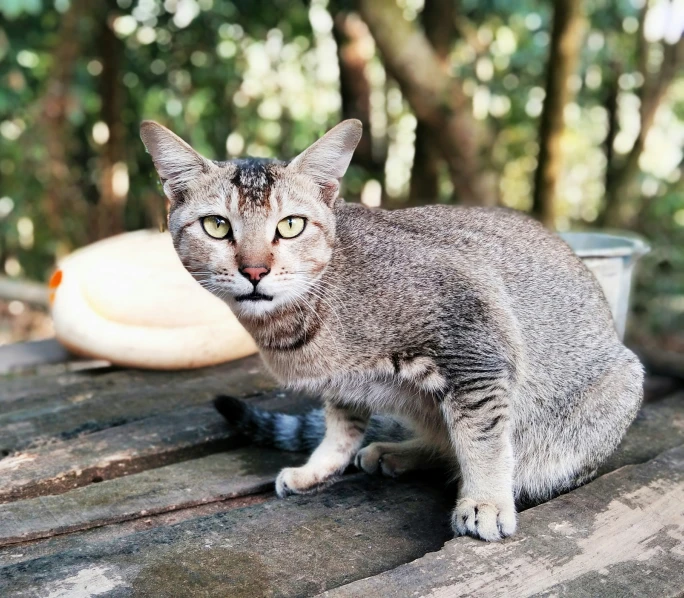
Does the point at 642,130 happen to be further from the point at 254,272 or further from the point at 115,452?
the point at 115,452

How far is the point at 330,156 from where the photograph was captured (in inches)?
79.7

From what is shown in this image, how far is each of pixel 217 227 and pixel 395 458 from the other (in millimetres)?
870

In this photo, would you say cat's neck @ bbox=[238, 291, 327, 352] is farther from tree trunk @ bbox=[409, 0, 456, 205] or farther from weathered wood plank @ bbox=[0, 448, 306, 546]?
tree trunk @ bbox=[409, 0, 456, 205]

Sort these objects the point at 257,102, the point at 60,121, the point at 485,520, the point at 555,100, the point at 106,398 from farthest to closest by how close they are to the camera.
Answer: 1. the point at 257,102
2. the point at 60,121
3. the point at 555,100
4. the point at 106,398
5. the point at 485,520

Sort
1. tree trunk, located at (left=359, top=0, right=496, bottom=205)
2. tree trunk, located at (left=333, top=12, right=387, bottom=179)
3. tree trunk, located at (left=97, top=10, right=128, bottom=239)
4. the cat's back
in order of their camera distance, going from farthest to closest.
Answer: tree trunk, located at (left=333, top=12, right=387, bottom=179)
tree trunk, located at (left=97, top=10, right=128, bottom=239)
tree trunk, located at (left=359, top=0, right=496, bottom=205)
the cat's back

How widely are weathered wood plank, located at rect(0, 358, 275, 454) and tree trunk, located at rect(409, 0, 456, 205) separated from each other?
11.3 feet

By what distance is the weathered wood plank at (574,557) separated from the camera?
4.87 ft

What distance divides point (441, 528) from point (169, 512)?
72cm

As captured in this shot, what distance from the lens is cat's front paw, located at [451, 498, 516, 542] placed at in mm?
1696

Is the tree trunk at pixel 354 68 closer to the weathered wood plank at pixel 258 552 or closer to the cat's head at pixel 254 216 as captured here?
the cat's head at pixel 254 216

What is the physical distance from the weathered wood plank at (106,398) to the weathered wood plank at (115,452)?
0.09 metres

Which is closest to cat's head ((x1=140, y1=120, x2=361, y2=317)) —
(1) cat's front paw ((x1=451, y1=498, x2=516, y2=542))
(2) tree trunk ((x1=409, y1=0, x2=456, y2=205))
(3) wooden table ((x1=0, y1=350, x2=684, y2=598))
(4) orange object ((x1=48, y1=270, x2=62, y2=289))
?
(3) wooden table ((x1=0, y1=350, x2=684, y2=598))

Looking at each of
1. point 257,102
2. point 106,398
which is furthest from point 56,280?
point 257,102

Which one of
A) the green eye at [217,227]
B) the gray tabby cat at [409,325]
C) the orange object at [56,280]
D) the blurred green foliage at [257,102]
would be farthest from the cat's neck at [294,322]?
the blurred green foliage at [257,102]
